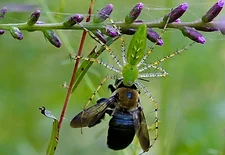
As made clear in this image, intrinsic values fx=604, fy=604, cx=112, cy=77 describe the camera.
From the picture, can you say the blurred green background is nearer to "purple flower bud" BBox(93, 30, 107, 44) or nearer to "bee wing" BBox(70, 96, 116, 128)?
"bee wing" BBox(70, 96, 116, 128)

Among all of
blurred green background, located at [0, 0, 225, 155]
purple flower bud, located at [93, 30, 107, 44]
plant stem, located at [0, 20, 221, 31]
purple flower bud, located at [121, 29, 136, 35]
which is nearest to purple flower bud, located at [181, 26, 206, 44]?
plant stem, located at [0, 20, 221, 31]

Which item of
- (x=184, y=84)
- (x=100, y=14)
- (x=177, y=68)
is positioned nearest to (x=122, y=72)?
(x=100, y=14)

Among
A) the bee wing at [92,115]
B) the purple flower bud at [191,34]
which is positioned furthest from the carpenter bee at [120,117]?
the purple flower bud at [191,34]

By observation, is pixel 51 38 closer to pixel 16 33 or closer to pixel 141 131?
pixel 16 33

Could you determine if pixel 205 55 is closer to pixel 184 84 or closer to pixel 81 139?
pixel 184 84

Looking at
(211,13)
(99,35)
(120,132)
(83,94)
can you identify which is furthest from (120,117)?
(83,94)
